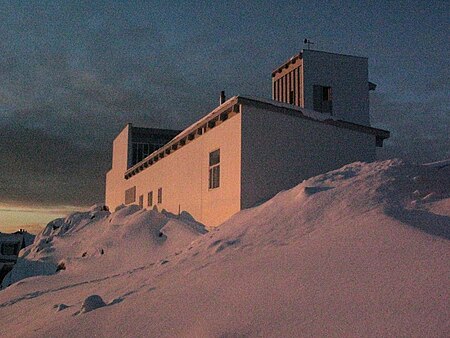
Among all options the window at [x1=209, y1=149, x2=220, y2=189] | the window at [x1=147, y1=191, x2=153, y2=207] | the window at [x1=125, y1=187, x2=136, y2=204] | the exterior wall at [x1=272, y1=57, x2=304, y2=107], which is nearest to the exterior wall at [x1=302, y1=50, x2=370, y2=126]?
the exterior wall at [x1=272, y1=57, x2=304, y2=107]

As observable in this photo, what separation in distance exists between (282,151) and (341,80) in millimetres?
16022

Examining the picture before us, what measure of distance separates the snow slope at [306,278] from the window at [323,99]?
18364 millimetres

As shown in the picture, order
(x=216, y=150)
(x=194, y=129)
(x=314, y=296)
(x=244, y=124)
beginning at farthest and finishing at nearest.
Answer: (x=194, y=129) → (x=216, y=150) → (x=244, y=124) → (x=314, y=296)

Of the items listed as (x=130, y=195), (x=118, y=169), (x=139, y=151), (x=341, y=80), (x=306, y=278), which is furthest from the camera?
(x=118, y=169)

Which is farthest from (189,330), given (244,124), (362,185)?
(244,124)

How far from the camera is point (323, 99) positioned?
100 feet

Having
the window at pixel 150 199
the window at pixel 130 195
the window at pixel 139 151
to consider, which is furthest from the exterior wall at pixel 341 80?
the window at pixel 139 151

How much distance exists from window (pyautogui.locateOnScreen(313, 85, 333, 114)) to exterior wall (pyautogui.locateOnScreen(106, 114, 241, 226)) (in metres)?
11.2

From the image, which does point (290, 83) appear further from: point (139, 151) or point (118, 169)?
point (118, 169)

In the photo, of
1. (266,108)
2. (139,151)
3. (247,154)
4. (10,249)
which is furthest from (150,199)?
(10,249)

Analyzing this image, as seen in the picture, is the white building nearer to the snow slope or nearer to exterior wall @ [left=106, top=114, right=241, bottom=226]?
exterior wall @ [left=106, top=114, right=241, bottom=226]

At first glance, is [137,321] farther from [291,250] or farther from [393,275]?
[393,275]

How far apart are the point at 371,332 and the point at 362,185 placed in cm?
607

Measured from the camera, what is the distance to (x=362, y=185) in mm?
10414
